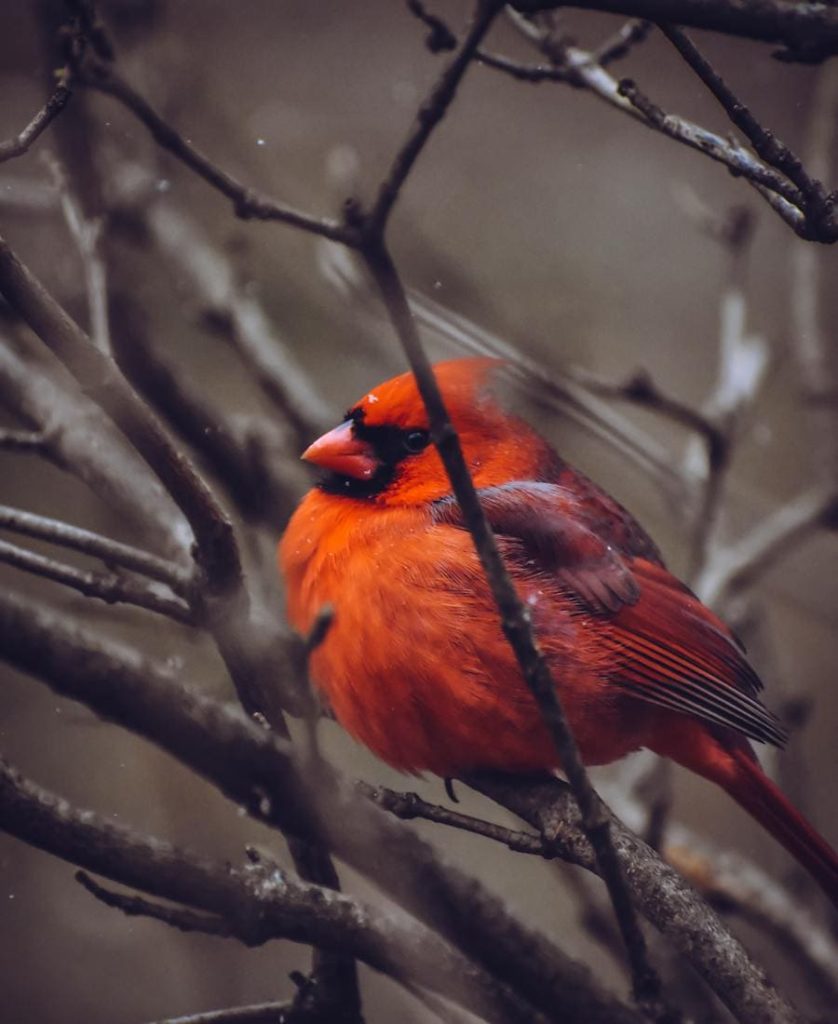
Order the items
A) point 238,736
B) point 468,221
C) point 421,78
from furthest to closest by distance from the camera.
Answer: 1. point 468,221
2. point 421,78
3. point 238,736

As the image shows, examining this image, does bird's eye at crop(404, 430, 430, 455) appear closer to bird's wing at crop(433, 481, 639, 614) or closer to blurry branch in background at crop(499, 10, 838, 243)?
bird's wing at crop(433, 481, 639, 614)

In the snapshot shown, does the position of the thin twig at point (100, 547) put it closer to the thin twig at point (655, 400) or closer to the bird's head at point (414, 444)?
the bird's head at point (414, 444)

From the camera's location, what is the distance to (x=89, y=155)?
2961 mm

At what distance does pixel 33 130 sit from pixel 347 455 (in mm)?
1035

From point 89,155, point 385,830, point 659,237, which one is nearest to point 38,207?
point 89,155

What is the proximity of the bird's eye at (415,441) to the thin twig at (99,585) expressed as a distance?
2.99 ft

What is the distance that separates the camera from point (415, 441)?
8.37 ft

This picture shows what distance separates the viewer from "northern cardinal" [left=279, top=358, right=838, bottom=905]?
7.38 ft

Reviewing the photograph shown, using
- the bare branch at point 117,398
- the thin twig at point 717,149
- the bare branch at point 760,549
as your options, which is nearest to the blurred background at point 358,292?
the bare branch at point 760,549

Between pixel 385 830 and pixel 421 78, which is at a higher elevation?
pixel 421 78

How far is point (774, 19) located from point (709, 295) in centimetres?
359

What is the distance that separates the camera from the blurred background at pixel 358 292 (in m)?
3.06

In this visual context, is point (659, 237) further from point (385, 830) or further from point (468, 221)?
point (385, 830)

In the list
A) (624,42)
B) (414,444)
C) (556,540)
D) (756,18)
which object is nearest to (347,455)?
(414,444)
